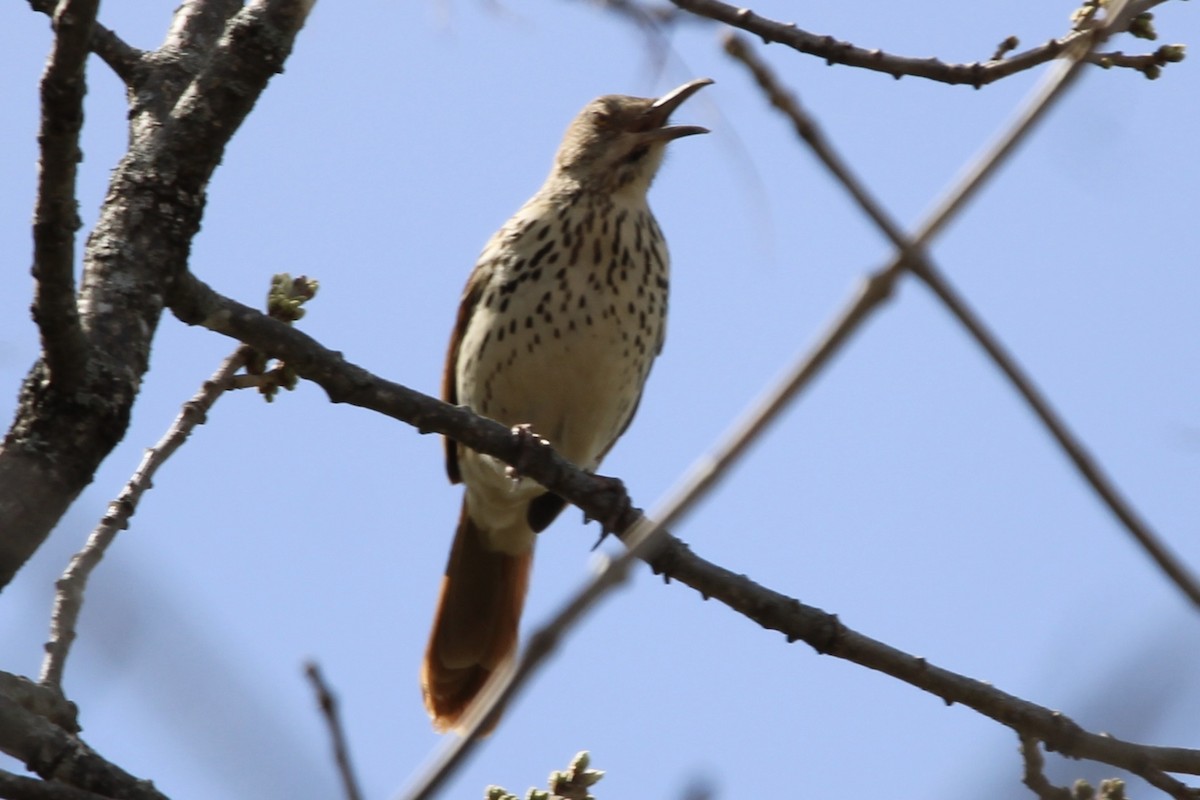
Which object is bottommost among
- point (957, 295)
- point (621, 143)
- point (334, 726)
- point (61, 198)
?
point (334, 726)

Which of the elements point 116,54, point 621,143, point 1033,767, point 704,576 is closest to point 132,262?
point 116,54

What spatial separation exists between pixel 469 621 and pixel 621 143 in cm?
186

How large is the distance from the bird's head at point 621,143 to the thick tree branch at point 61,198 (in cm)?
307

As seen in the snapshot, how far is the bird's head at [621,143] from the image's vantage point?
539cm

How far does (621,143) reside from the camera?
A: 5527mm

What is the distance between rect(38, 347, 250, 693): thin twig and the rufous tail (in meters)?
2.29

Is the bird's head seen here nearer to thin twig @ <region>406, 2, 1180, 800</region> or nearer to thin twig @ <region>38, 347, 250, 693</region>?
thin twig @ <region>38, 347, 250, 693</region>

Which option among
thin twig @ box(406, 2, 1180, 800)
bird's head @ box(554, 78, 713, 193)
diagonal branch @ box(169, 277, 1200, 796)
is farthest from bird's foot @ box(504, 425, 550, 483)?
thin twig @ box(406, 2, 1180, 800)

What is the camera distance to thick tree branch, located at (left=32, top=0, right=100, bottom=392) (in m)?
2.24

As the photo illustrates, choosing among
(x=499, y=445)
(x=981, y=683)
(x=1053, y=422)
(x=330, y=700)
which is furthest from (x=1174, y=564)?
(x=499, y=445)

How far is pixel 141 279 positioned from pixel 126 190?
176 mm

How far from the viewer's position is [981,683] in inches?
119

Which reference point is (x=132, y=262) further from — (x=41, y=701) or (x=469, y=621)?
(x=469, y=621)

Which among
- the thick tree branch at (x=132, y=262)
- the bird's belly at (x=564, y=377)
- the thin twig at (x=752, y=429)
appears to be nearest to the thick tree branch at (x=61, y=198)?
the thick tree branch at (x=132, y=262)
